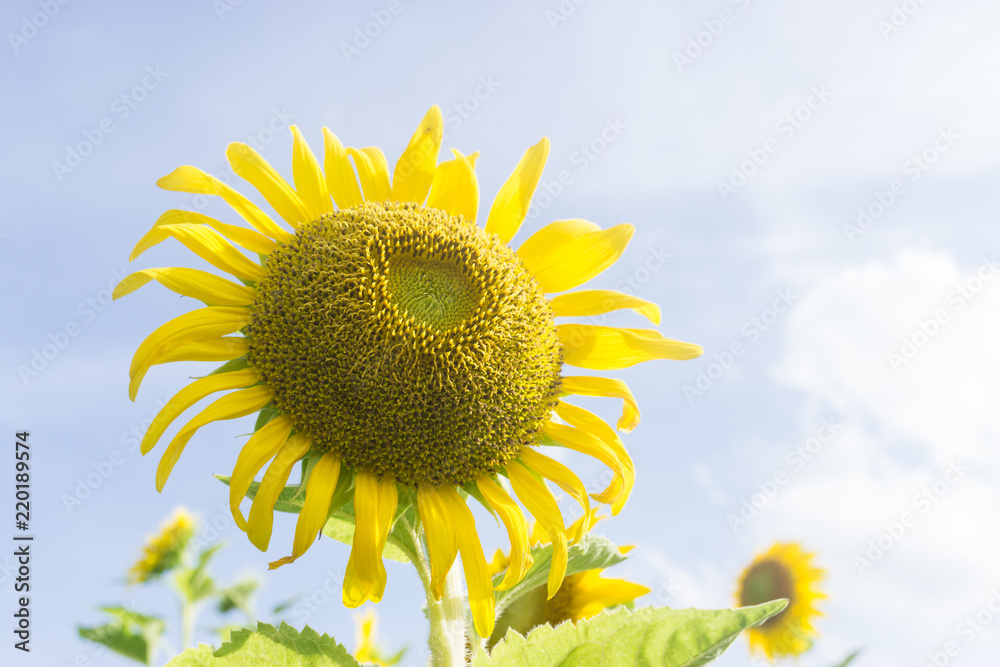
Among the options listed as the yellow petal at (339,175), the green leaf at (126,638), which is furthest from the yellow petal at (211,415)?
the green leaf at (126,638)

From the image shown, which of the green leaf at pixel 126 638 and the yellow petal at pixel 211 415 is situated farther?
the green leaf at pixel 126 638

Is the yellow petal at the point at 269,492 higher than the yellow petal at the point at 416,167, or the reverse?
the yellow petal at the point at 416,167

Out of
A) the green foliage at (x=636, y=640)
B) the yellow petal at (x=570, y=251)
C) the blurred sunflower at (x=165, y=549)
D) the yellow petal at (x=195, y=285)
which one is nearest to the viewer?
the green foliage at (x=636, y=640)

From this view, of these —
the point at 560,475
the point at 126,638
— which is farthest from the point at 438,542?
the point at 126,638

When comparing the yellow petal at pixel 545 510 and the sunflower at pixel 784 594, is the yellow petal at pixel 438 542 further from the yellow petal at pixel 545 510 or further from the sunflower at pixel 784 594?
the sunflower at pixel 784 594

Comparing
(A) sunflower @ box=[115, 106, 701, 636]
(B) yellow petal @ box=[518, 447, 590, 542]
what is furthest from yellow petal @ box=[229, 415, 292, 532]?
(B) yellow petal @ box=[518, 447, 590, 542]

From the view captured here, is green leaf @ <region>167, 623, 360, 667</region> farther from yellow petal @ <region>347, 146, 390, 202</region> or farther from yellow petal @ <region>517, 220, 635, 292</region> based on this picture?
yellow petal @ <region>347, 146, 390, 202</region>
